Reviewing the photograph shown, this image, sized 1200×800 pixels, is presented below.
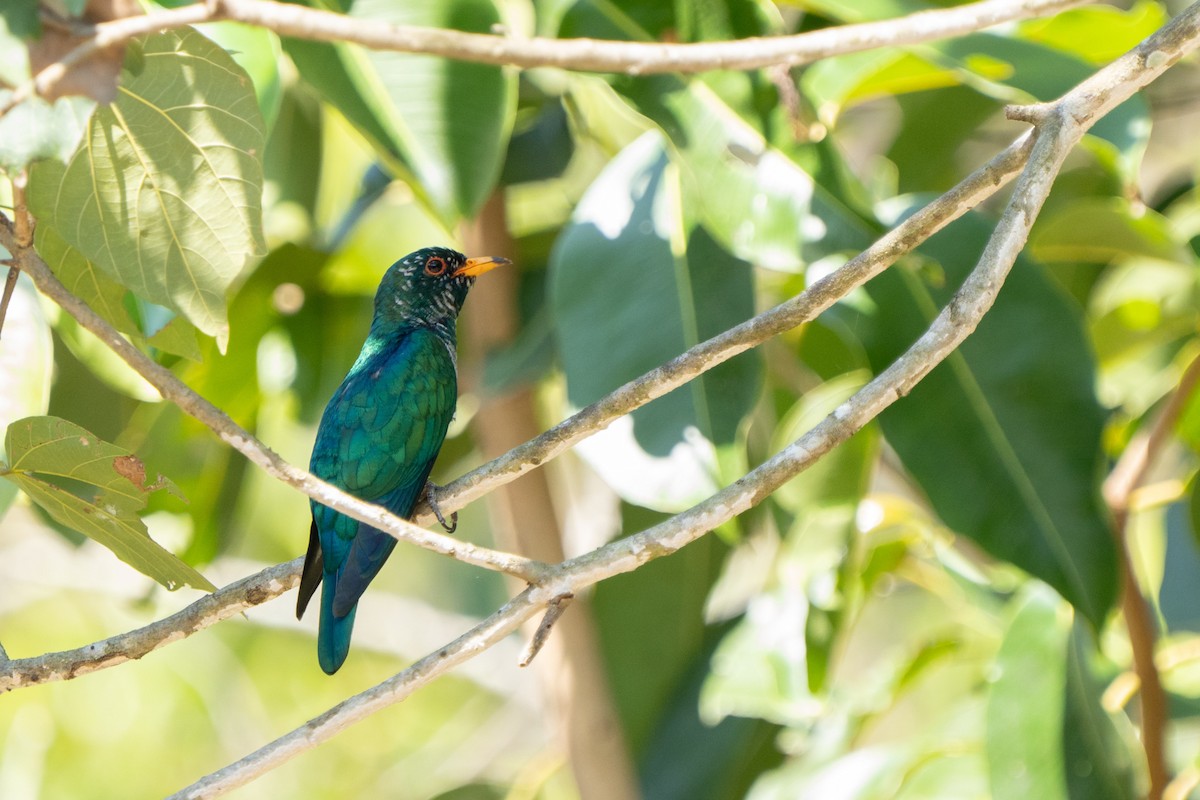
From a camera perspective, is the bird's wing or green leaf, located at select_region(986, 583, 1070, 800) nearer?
the bird's wing

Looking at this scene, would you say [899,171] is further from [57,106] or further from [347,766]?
[347,766]

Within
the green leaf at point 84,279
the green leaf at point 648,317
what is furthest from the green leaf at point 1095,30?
the green leaf at point 84,279

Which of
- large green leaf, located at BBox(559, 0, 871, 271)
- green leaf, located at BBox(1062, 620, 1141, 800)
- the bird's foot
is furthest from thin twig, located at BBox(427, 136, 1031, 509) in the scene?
green leaf, located at BBox(1062, 620, 1141, 800)

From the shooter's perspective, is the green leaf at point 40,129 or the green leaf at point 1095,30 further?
the green leaf at point 1095,30

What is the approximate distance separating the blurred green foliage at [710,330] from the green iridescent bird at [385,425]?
275 mm

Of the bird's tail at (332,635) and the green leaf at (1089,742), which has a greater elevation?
the bird's tail at (332,635)

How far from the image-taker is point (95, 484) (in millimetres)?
1813

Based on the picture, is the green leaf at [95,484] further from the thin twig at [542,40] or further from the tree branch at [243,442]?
the thin twig at [542,40]

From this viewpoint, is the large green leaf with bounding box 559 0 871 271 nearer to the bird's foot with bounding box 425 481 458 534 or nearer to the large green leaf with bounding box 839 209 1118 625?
the large green leaf with bounding box 839 209 1118 625

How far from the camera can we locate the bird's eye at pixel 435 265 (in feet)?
10.2

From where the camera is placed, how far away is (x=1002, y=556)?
8.87 feet

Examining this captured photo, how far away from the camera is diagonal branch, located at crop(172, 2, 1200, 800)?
1.67 metres

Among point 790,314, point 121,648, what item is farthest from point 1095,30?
point 121,648

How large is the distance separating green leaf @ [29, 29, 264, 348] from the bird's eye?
1.19 metres
